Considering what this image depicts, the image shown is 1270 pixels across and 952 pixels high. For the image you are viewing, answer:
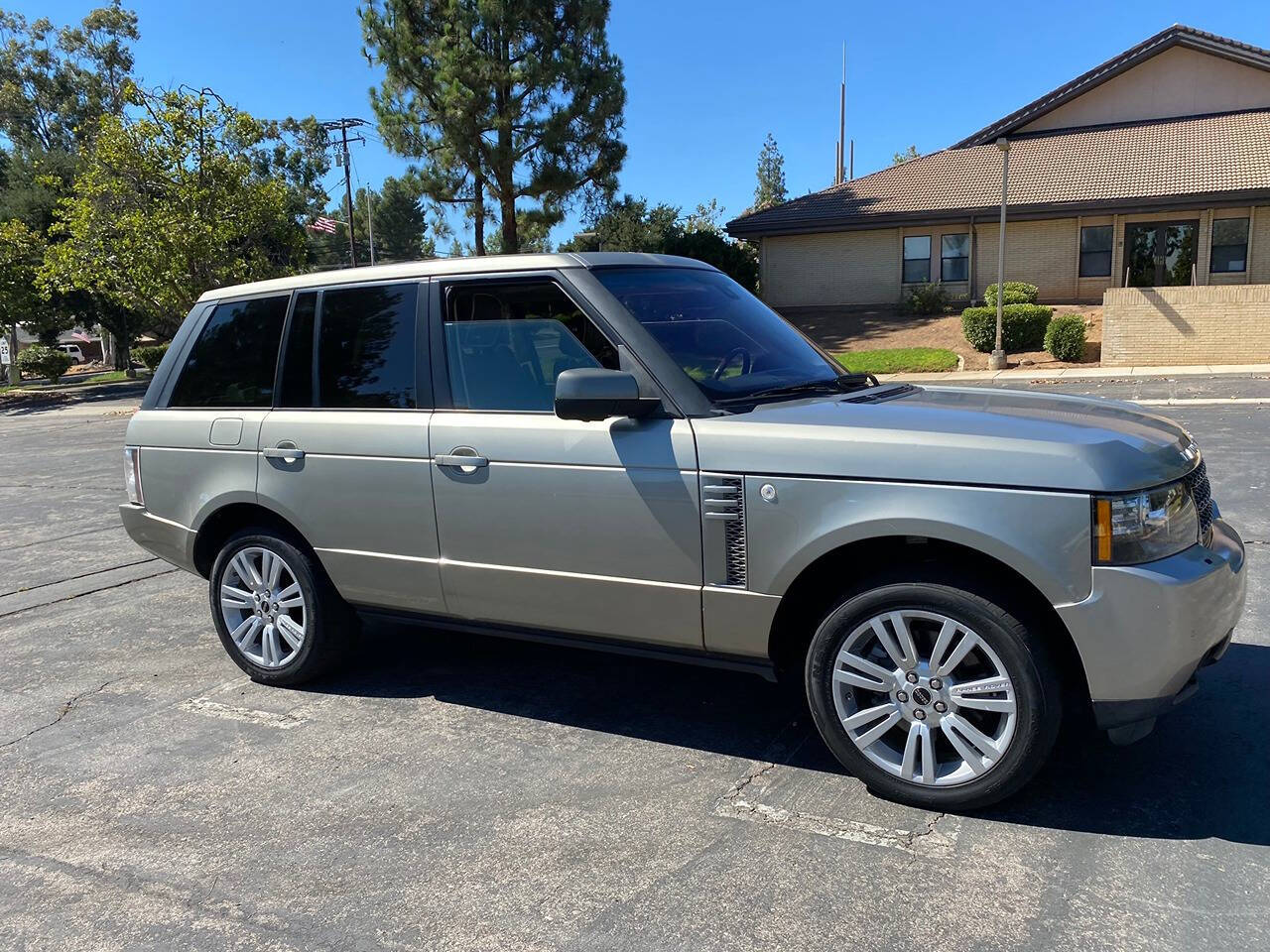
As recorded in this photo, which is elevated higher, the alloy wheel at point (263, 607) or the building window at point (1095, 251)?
the building window at point (1095, 251)

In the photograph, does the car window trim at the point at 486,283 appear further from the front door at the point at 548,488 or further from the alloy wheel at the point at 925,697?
the alloy wheel at the point at 925,697

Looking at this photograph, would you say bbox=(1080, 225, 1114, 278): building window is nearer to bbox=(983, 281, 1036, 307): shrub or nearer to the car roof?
bbox=(983, 281, 1036, 307): shrub

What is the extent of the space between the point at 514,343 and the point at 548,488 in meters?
0.70

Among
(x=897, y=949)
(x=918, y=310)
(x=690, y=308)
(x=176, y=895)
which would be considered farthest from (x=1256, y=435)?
(x=918, y=310)

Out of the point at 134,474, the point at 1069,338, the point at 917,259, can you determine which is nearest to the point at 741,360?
the point at 134,474

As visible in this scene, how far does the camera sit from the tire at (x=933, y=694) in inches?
126

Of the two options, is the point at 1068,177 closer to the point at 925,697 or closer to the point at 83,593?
the point at 83,593

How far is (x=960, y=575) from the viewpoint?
3.32m

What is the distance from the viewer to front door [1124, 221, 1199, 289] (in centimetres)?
2752

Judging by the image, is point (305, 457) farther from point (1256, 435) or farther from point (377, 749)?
point (1256, 435)

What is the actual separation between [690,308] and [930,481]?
1.47m

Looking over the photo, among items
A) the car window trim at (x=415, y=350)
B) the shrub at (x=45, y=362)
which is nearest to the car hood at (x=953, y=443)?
the car window trim at (x=415, y=350)

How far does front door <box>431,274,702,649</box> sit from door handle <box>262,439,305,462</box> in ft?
2.64

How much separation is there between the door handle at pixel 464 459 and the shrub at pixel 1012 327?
21561 millimetres
